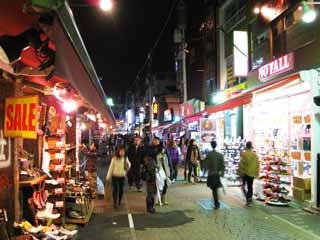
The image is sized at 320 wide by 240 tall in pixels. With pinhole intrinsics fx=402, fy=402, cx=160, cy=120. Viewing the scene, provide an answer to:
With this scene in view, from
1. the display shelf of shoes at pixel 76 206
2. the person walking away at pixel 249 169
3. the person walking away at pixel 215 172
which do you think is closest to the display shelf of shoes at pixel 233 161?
the person walking away at pixel 249 169

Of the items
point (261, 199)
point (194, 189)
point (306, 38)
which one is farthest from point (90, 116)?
point (306, 38)

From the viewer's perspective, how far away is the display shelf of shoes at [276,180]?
40.1ft

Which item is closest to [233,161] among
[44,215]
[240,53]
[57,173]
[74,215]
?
[240,53]

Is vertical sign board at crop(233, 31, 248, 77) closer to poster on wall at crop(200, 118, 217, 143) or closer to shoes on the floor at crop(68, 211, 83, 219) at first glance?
poster on wall at crop(200, 118, 217, 143)

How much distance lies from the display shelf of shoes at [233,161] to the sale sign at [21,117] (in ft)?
38.0

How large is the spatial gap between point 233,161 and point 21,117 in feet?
39.1

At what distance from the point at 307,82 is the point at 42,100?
275 inches

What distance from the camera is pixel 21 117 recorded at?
6.16 meters

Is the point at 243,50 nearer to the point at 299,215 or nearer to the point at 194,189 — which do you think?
the point at 194,189

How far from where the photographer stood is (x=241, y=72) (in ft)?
62.2

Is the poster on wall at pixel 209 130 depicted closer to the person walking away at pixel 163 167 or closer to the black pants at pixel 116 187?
the person walking away at pixel 163 167

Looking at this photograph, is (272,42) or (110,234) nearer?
(110,234)

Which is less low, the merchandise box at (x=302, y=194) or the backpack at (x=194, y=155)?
the backpack at (x=194, y=155)

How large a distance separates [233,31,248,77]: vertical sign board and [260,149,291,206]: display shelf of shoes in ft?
22.9
